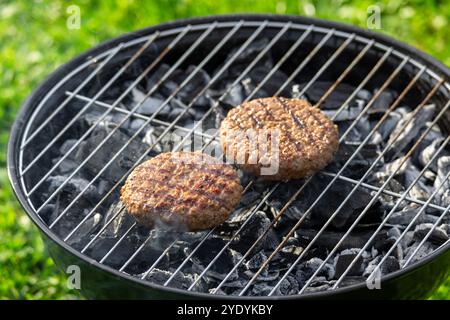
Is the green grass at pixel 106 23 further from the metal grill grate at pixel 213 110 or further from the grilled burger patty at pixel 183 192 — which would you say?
the grilled burger patty at pixel 183 192

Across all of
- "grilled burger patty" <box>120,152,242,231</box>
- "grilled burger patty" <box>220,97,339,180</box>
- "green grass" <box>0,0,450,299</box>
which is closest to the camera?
"grilled burger patty" <box>120,152,242,231</box>

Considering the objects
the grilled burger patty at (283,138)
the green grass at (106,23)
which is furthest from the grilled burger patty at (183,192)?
the green grass at (106,23)

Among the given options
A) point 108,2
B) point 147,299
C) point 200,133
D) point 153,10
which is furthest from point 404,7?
point 147,299

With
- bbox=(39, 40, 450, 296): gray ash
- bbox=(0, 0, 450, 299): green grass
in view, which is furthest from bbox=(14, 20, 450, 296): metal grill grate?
bbox=(0, 0, 450, 299): green grass

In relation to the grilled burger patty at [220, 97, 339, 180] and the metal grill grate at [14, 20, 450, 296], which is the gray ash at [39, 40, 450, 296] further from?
the grilled burger patty at [220, 97, 339, 180]
